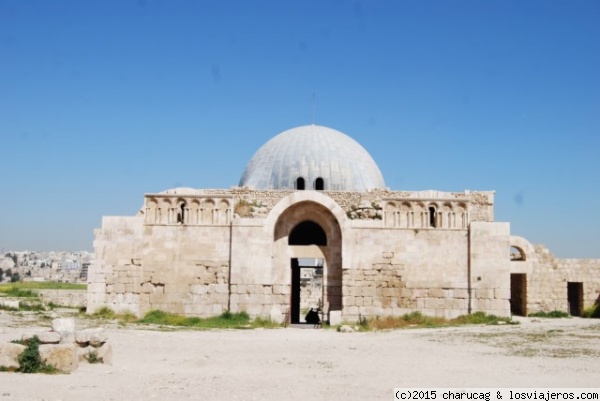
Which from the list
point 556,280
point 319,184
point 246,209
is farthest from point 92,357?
point 556,280

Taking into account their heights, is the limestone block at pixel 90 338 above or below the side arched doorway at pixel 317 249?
below

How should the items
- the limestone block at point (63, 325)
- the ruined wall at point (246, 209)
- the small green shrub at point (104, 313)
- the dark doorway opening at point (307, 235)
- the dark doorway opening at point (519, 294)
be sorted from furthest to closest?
the dark doorway opening at point (519, 294)
the dark doorway opening at point (307, 235)
the ruined wall at point (246, 209)
the small green shrub at point (104, 313)
the limestone block at point (63, 325)

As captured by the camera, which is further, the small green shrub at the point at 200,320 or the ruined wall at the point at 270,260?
the ruined wall at the point at 270,260

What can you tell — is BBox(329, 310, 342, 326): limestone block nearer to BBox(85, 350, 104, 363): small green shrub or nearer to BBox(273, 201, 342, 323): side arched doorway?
BBox(273, 201, 342, 323): side arched doorway

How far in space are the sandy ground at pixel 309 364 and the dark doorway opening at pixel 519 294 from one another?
580 cm

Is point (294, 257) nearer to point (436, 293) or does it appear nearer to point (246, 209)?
point (246, 209)

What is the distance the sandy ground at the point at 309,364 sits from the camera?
8055 mm

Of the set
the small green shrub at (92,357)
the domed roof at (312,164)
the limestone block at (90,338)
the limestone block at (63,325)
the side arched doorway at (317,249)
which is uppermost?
the domed roof at (312,164)

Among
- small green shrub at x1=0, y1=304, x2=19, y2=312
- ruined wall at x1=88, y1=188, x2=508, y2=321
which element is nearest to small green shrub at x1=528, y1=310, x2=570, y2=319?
ruined wall at x1=88, y1=188, x2=508, y2=321

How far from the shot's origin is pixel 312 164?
24938 mm

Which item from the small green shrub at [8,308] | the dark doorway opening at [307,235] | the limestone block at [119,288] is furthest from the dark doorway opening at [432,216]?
the small green shrub at [8,308]

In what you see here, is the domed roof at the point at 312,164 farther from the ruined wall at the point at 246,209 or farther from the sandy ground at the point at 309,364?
the sandy ground at the point at 309,364

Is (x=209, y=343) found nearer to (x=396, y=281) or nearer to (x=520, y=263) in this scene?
(x=396, y=281)

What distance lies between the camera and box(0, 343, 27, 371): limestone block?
8.94 metres
